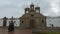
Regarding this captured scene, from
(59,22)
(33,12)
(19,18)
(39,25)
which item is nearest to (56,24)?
(59,22)

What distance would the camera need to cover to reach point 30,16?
130 ft

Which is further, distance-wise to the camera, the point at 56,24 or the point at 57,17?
the point at 57,17

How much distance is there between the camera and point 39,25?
3816 cm

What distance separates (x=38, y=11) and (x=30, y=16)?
2.59m

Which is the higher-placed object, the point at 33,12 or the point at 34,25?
the point at 33,12

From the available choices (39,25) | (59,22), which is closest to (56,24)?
(59,22)

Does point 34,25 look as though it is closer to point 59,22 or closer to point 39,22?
point 39,22

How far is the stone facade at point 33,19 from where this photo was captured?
38547mm

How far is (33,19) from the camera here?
38969mm

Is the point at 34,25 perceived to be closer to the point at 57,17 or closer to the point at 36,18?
the point at 36,18

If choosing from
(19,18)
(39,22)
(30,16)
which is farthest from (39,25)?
(19,18)

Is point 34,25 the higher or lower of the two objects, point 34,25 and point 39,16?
the lower

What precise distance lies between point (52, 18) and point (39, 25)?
4.43 m

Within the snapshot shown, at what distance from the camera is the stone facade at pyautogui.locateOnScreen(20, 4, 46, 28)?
38.5 metres
